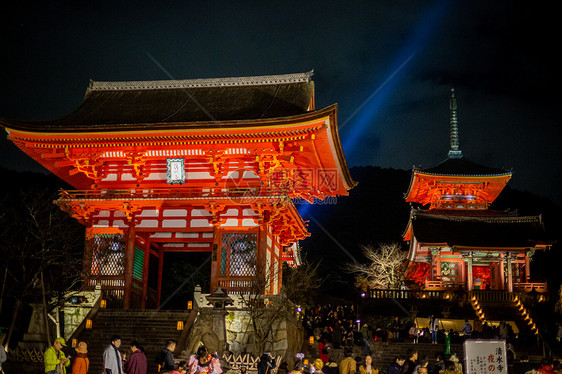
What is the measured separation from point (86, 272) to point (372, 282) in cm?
3091

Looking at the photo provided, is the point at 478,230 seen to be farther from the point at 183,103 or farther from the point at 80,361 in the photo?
the point at 80,361

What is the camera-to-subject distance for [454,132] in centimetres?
5759

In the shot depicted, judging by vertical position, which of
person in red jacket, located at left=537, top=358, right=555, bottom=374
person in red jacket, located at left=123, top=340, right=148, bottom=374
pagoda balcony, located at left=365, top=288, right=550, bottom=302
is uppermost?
pagoda balcony, located at left=365, top=288, right=550, bottom=302

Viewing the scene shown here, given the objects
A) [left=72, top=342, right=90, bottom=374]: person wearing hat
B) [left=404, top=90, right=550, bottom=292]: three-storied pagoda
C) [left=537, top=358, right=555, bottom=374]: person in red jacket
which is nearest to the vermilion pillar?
[left=72, top=342, right=90, bottom=374]: person wearing hat

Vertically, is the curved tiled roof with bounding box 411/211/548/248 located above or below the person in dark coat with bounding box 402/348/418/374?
above

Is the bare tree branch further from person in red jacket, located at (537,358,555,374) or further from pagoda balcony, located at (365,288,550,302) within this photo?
person in red jacket, located at (537,358,555,374)

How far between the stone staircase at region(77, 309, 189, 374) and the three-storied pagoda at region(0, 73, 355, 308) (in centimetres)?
209

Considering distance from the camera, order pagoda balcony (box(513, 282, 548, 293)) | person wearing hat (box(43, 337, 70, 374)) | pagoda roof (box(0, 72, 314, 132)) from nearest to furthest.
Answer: person wearing hat (box(43, 337, 70, 374))
pagoda roof (box(0, 72, 314, 132))
pagoda balcony (box(513, 282, 548, 293))

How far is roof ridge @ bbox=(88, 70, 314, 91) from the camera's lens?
100 feet

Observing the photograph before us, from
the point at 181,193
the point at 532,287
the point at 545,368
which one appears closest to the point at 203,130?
the point at 181,193

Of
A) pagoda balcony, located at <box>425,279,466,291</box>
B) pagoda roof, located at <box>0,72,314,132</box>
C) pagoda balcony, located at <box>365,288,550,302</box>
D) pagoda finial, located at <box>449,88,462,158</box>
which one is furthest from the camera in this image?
pagoda finial, located at <box>449,88,462,158</box>

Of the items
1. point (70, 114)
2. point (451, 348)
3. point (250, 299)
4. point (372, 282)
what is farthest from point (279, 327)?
point (372, 282)

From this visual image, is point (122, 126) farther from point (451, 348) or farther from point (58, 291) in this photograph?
point (451, 348)

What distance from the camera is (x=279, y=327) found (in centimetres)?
2186
